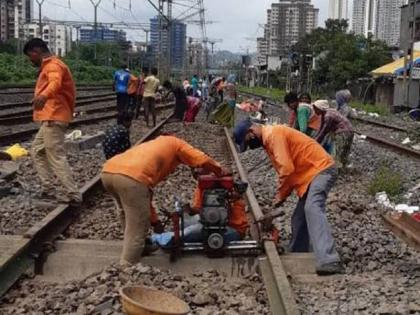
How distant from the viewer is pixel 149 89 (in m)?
20.3

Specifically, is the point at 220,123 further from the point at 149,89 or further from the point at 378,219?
the point at 378,219

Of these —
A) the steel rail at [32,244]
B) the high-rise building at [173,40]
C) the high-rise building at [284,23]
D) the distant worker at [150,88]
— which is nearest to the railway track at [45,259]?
the steel rail at [32,244]

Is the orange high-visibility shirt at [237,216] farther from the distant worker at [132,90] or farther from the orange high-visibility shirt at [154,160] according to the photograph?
the distant worker at [132,90]

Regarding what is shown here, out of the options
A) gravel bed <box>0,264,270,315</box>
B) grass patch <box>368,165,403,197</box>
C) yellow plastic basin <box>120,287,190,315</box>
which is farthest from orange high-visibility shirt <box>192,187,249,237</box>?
grass patch <box>368,165,403,197</box>

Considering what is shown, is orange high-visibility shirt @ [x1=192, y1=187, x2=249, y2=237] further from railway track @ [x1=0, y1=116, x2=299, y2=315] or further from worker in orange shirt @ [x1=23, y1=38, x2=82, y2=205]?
worker in orange shirt @ [x1=23, y1=38, x2=82, y2=205]

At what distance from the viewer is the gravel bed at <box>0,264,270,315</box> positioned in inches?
194

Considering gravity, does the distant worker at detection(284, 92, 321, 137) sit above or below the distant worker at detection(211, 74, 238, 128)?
above

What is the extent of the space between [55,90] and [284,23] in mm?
117556

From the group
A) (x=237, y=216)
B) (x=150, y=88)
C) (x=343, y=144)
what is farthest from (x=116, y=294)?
(x=150, y=88)

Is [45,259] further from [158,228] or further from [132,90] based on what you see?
[132,90]

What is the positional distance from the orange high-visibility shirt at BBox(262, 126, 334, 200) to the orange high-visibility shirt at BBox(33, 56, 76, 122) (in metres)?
3.05

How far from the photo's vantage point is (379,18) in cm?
12031

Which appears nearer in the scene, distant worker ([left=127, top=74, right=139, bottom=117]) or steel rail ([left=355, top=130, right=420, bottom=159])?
steel rail ([left=355, top=130, right=420, bottom=159])

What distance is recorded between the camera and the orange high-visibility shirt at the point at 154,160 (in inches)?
224
